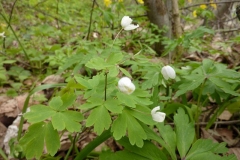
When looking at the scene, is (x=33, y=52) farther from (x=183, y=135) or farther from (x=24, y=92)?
(x=183, y=135)

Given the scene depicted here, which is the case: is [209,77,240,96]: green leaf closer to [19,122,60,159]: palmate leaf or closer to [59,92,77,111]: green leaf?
[59,92,77,111]: green leaf

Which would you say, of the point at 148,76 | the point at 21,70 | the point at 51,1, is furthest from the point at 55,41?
the point at 148,76

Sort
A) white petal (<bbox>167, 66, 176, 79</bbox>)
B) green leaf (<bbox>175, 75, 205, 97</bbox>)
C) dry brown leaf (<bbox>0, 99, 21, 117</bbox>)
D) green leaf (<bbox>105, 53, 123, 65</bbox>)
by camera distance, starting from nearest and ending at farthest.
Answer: green leaf (<bbox>105, 53, 123, 65</bbox>) → white petal (<bbox>167, 66, 176, 79</bbox>) → green leaf (<bbox>175, 75, 205, 97</bbox>) → dry brown leaf (<bbox>0, 99, 21, 117</bbox>)

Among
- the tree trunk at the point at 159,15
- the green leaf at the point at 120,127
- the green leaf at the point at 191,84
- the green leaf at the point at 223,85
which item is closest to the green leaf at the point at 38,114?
the green leaf at the point at 120,127

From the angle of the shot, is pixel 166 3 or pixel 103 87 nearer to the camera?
pixel 103 87

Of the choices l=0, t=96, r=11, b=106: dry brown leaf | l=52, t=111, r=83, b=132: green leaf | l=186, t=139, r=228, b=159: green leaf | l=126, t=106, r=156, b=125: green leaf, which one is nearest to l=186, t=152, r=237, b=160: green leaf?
l=186, t=139, r=228, b=159: green leaf
